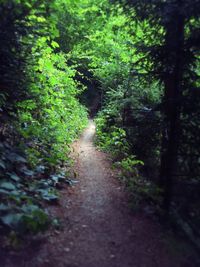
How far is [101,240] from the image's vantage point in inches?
197

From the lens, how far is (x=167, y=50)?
5.92 metres

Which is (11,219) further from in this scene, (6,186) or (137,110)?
(137,110)

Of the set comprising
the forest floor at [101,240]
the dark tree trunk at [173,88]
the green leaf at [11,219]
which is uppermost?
the dark tree trunk at [173,88]

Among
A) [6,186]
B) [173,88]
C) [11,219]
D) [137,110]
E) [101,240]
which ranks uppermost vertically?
[173,88]

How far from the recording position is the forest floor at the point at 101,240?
14.1 feet

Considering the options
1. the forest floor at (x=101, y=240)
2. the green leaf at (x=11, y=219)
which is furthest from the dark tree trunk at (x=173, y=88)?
the green leaf at (x=11, y=219)

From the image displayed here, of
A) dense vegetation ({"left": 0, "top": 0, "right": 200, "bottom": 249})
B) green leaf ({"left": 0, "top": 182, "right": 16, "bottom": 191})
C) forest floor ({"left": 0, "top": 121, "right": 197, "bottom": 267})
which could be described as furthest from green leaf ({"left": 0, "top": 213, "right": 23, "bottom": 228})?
green leaf ({"left": 0, "top": 182, "right": 16, "bottom": 191})

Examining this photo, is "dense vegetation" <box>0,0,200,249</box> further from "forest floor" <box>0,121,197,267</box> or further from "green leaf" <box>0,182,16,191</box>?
"forest floor" <box>0,121,197,267</box>

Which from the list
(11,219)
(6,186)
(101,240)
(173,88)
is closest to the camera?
(11,219)

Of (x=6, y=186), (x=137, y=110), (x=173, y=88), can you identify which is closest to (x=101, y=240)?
(x=6, y=186)

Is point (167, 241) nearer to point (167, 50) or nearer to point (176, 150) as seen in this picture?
point (176, 150)

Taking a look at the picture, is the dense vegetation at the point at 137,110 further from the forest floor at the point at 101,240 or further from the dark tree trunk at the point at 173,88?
the forest floor at the point at 101,240

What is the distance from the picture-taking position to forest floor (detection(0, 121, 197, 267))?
14.1 ft

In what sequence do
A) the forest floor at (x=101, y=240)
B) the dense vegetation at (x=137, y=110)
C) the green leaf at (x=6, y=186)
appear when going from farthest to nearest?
the dense vegetation at (x=137, y=110)
the green leaf at (x=6, y=186)
the forest floor at (x=101, y=240)
